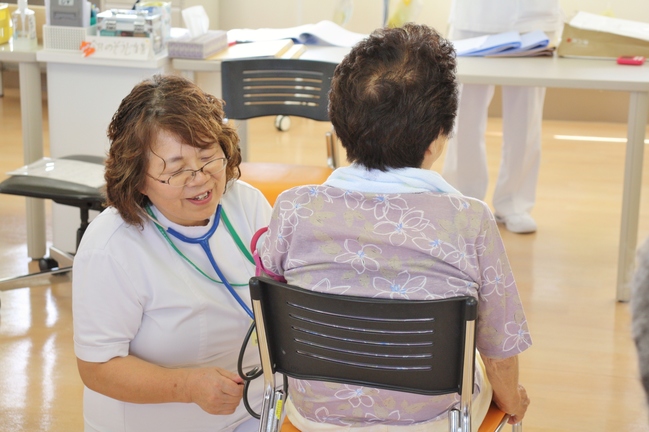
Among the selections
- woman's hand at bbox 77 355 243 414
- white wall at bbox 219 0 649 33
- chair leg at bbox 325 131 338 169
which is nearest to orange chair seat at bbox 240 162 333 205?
chair leg at bbox 325 131 338 169

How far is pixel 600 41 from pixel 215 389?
2225 mm

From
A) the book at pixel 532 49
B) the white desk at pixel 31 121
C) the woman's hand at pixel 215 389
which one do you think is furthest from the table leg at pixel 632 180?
the white desk at pixel 31 121

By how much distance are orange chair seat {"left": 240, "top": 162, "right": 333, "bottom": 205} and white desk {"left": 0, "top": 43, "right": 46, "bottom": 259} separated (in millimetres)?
845

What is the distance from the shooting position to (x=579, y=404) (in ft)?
7.18

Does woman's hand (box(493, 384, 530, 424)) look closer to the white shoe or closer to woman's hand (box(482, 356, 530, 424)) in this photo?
woman's hand (box(482, 356, 530, 424))

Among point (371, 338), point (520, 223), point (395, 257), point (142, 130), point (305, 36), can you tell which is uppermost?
point (305, 36)

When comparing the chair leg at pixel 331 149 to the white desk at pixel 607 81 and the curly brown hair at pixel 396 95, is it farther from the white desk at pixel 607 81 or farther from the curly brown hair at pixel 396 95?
the curly brown hair at pixel 396 95

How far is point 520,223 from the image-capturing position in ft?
11.2

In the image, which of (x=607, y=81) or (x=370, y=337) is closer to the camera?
(x=370, y=337)

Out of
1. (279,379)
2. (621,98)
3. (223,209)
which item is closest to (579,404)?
(279,379)

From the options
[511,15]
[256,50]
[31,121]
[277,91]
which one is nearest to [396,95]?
[277,91]

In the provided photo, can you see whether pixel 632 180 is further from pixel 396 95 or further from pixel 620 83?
pixel 396 95

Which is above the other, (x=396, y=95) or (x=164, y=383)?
(x=396, y=95)

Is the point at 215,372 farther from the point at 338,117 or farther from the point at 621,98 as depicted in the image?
the point at 621,98
